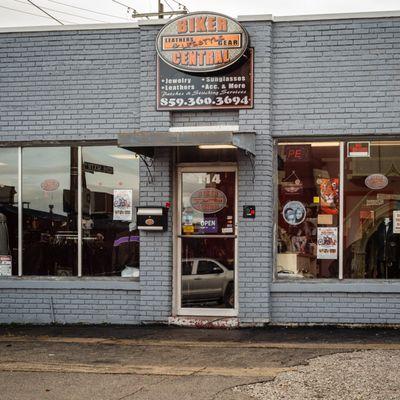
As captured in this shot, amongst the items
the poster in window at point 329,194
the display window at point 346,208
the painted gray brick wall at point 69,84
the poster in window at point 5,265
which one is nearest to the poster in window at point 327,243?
the display window at point 346,208

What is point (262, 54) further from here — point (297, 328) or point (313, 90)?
point (297, 328)

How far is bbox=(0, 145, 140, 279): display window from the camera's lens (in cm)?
1175

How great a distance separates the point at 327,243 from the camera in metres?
11.3

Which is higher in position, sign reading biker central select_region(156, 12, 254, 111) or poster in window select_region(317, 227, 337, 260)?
sign reading biker central select_region(156, 12, 254, 111)

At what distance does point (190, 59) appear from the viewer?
37.0ft

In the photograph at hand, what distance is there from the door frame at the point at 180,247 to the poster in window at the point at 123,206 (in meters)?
0.74

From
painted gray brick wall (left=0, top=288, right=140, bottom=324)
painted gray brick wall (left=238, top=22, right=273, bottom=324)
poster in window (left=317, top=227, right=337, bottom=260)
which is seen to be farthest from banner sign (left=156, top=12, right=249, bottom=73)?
painted gray brick wall (left=0, top=288, right=140, bottom=324)

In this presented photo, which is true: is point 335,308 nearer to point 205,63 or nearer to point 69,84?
point 205,63

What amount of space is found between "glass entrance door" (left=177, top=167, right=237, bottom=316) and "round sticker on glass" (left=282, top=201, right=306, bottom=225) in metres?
0.85

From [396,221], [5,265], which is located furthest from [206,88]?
[5,265]

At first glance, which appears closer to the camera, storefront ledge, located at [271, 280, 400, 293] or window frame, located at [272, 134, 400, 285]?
storefront ledge, located at [271, 280, 400, 293]

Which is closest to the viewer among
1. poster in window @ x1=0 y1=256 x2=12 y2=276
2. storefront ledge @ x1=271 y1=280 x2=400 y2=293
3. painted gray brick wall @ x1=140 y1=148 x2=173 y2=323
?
storefront ledge @ x1=271 y1=280 x2=400 y2=293

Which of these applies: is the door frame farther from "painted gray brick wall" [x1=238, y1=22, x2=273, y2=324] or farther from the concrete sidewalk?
the concrete sidewalk

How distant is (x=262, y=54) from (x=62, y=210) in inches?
159
